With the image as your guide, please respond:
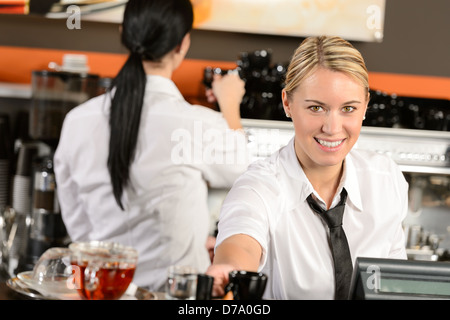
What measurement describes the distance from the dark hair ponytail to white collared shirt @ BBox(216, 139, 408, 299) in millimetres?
384

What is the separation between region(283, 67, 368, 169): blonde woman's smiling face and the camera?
1.10m

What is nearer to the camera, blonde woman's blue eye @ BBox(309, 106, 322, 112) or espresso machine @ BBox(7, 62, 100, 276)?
blonde woman's blue eye @ BBox(309, 106, 322, 112)

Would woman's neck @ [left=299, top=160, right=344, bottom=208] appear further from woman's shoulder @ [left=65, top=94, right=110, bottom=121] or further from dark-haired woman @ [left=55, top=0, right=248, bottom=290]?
woman's shoulder @ [left=65, top=94, right=110, bottom=121]

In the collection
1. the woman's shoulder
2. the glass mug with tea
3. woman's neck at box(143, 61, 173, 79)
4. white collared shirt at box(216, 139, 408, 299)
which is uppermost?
woman's neck at box(143, 61, 173, 79)

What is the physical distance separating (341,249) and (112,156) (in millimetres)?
574

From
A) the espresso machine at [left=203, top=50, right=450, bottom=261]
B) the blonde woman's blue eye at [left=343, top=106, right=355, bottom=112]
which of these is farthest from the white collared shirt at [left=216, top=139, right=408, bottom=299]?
the espresso machine at [left=203, top=50, right=450, bottom=261]

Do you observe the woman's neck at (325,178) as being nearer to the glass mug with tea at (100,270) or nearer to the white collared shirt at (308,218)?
the white collared shirt at (308,218)

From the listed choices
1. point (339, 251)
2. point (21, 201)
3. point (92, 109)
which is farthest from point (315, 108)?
point (21, 201)

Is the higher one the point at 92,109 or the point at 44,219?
the point at 92,109

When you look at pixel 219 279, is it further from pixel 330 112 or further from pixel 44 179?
pixel 44 179

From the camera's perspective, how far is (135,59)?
152 cm

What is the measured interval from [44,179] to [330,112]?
107 centimetres

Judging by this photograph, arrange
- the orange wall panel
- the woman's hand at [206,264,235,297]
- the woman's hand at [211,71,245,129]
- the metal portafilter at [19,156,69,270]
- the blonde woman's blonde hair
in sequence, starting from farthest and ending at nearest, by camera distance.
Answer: the orange wall panel < the metal portafilter at [19,156,69,270] < the woman's hand at [211,71,245,129] < the blonde woman's blonde hair < the woman's hand at [206,264,235,297]
